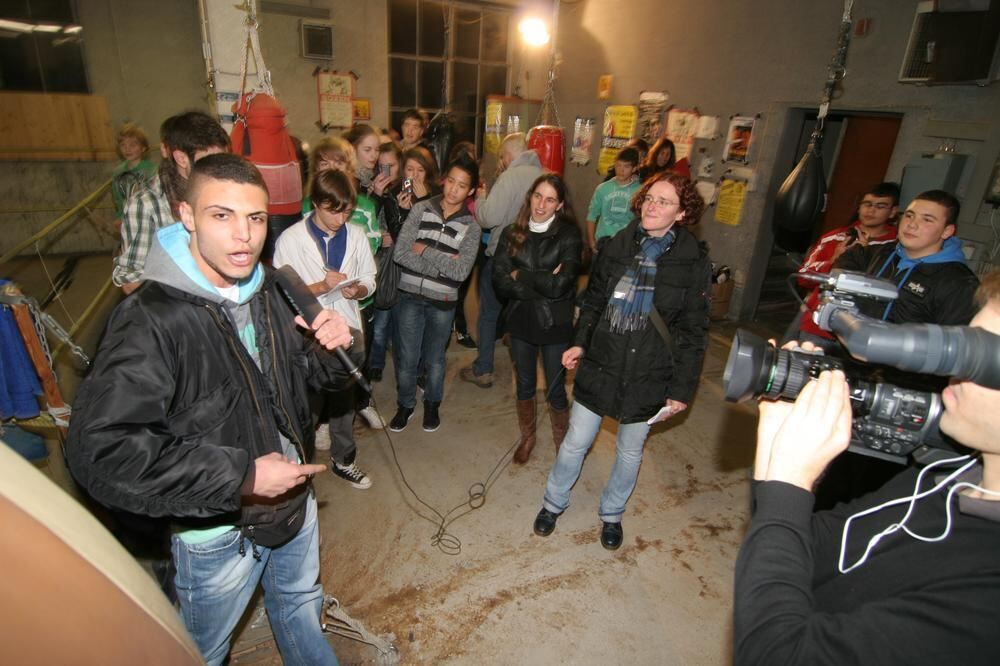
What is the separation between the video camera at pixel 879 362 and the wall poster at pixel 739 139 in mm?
5316

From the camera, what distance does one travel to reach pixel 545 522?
293 cm

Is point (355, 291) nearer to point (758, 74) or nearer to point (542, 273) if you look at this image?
point (542, 273)

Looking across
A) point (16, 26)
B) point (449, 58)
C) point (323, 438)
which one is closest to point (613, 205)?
point (323, 438)

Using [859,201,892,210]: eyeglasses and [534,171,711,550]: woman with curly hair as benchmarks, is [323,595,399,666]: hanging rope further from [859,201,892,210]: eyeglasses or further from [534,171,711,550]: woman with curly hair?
[859,201,892,210]: eyeglasses

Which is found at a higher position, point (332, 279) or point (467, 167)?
point (467, 167)

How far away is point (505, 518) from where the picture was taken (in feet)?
9.95

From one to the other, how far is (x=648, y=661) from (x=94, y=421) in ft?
7.51

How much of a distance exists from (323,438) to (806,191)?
11.8 feet

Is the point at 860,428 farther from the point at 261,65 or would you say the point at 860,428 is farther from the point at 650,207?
the point at 261,65

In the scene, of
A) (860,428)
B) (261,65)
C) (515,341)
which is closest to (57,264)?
(261,65)

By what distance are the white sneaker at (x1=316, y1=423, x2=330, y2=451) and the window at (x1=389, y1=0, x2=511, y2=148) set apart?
5.79m

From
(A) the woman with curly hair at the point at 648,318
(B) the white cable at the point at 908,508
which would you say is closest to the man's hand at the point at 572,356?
(A) the woman with curly hair at the point at 648,318

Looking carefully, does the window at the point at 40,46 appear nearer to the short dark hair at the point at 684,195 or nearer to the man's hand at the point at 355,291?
the man's hand at the point at 355,291

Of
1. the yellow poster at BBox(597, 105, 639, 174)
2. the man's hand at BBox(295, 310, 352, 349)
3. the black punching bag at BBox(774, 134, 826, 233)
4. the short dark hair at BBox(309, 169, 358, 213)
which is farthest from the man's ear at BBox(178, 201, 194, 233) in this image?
the yellow poster at BBox(597, 105, 639, 174)
